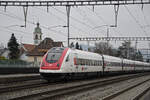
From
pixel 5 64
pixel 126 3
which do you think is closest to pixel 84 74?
pixel 126 3

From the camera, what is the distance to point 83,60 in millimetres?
26297

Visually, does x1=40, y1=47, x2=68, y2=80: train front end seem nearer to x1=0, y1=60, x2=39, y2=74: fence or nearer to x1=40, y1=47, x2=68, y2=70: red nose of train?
x1=40, y1=47, x2=68, y2=70: red nose of train

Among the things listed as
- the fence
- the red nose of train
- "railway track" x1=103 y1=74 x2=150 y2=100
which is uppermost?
the red nose of train

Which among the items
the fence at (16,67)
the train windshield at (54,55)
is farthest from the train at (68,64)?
the fence at (16,67)

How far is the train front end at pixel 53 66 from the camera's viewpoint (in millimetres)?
20953

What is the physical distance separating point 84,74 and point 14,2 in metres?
9.82

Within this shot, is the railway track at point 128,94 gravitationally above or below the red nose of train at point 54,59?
below

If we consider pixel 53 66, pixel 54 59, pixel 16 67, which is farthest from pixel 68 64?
pixel 16 67

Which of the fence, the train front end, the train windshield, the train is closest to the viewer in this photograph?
the train front end

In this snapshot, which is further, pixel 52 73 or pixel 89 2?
pixel 89 2

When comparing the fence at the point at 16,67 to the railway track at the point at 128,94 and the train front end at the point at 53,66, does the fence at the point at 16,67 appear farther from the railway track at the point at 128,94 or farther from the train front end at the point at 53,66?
the railway track at the point at 128,94

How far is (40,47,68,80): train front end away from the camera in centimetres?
2095

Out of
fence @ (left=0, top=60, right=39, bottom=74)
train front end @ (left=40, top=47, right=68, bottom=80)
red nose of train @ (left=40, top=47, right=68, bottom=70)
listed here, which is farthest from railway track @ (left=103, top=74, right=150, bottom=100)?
fence @ (left=0, top=60, right=39, bottom=74)

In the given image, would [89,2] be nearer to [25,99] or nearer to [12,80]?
[12,80]
